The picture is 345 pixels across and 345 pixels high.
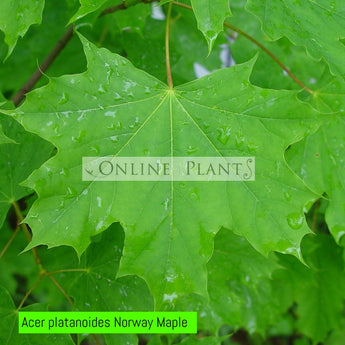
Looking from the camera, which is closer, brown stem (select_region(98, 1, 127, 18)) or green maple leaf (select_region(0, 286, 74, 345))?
green maple leaf (select_region(0, 286, 74, 345))

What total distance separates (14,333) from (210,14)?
1005 millimetres

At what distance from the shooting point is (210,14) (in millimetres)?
1128

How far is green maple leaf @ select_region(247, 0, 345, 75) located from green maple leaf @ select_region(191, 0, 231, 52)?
0.13 meters

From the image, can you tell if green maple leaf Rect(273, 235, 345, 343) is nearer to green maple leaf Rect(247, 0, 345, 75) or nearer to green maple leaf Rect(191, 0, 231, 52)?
green maple leaf Rect(247, 0, 345, 75)

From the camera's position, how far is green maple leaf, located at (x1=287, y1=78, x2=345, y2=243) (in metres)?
1.38

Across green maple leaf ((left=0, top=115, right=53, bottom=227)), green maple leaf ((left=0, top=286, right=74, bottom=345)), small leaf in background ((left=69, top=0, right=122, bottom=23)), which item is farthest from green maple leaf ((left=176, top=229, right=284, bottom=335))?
small leaf in background ((left=69, top=0, right=122, bottom=23))

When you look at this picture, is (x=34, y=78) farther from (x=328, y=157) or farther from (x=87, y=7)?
(x=328, y=157)

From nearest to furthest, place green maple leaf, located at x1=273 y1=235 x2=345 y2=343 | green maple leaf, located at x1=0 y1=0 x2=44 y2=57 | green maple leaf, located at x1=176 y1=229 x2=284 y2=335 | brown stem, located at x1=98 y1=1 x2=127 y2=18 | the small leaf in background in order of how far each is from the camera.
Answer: the small leaf in background
green maple leaf, located at x1=0 y1=0 x2=44 y2=57
brown stem, located at x1=98 y1=1 x2=127 y2=18
green maple leaf, located at x1=176 y1=229 x2=284 y2=335
green maple leaf, located at x1=273 y1=235 x2=345 y2=343

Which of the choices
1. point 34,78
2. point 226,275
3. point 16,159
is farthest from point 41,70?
point 226,275

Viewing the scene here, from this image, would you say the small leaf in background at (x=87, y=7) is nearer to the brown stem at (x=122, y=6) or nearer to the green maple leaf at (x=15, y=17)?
the green maple leaf at (x=15, y=17)

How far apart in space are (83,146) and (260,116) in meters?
0.44

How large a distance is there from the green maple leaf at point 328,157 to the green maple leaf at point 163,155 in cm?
23

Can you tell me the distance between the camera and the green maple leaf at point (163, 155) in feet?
3.70

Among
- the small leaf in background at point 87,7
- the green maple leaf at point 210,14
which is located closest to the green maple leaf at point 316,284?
the green maple leaf at point 210,14
